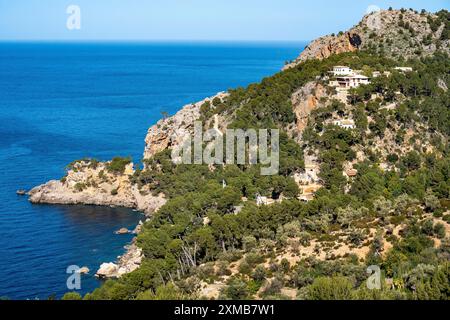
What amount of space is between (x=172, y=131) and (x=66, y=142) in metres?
27.2

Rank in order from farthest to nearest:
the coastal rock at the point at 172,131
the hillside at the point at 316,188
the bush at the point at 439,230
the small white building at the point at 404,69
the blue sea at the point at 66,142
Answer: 1. the coastal rock at the point at 172,131
2. the small white building at the point at 404,69
3. the blue sea at the point at 66,142
4. the bush at the point at 439,230
5. the hillside at the point at 316,188

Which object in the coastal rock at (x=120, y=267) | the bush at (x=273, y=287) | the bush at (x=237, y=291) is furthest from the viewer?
the coastal rock at (x=120, y=267)

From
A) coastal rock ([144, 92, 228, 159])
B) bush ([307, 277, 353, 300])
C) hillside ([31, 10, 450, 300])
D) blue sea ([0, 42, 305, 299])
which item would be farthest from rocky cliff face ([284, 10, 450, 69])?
bush ([307, 277, 353, 300])

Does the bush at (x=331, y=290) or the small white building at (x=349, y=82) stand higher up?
the small white building at (x=349, y=82)

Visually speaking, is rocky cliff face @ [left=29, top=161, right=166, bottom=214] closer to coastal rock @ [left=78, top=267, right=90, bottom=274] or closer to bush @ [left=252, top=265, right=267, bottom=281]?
coastal rock @ [left=78, top=267, right=90, bottom=274]

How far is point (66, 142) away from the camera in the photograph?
8831 cm

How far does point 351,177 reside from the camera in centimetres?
5228

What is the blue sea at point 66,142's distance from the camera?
46938 mm

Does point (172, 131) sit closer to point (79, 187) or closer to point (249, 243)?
point (79, 187)

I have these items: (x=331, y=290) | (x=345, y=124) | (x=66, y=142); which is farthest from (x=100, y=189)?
(x=331, y=290)

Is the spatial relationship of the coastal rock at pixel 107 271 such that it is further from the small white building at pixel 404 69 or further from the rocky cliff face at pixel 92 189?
the small white building at pixel 404 69

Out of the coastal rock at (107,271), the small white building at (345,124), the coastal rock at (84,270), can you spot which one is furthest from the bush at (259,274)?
the small white building at (345,124)

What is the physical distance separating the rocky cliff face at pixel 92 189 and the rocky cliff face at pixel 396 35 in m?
34.8
